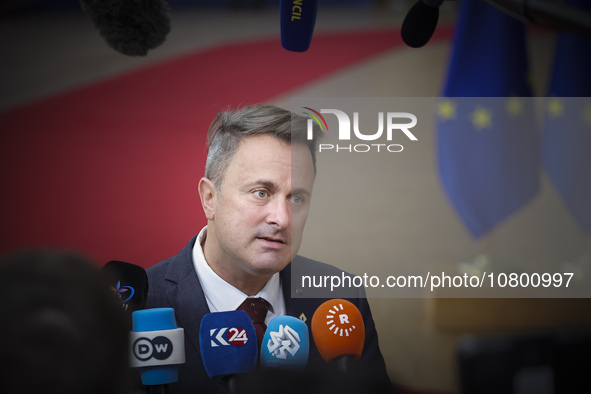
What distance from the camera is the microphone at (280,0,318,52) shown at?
1421 millimetres

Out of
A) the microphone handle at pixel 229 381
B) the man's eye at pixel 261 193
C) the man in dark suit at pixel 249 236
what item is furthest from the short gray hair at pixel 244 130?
the microphone handle at pixel 229 381

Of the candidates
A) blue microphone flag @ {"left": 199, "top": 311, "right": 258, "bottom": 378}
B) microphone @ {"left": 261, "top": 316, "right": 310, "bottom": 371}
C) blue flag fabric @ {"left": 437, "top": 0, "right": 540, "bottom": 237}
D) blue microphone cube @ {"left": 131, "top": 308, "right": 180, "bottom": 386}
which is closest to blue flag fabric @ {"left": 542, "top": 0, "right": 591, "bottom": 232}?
blue flag fabric @ {"left": 437, "top": 0, "right": 540, "bottom": 237}

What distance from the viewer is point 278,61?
14.3 ft

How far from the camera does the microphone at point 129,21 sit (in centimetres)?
149

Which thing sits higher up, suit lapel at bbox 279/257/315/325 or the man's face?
the man's face

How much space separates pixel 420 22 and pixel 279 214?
0.77 m

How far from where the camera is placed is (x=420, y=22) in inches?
46.6

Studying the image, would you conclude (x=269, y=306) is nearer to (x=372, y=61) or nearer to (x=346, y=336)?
(x=346, y=336)

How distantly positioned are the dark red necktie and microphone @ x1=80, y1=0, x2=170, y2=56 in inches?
33.7

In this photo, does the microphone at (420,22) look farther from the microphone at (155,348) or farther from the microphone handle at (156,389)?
the microphone handle at (156,389)

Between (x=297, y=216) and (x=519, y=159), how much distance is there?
7.87 feet

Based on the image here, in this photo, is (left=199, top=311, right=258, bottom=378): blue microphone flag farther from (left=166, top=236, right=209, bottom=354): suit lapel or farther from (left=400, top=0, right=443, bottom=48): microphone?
(left=400, top=0, right=443, bottom=48): microphone

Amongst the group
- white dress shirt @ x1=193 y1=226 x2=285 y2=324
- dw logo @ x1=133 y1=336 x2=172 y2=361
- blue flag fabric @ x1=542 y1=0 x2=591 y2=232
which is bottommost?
dw logo @ x1=133 y1=336 x2=172 y2=361

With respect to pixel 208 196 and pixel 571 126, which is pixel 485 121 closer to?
pixel 571 126
